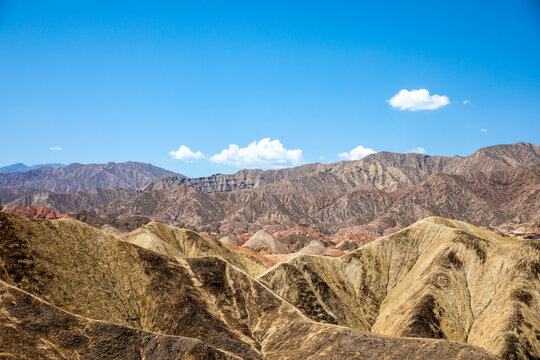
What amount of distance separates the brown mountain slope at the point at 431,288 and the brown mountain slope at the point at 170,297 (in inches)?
689

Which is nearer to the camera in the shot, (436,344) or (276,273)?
(436,344)

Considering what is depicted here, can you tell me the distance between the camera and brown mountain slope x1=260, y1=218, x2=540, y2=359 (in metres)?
76.3

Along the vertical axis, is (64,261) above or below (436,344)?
above

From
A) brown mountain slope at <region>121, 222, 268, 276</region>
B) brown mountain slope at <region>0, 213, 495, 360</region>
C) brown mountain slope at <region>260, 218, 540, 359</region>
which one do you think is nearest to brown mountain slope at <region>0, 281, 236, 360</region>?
brown mountain slope at <region>0, 213, 495, 360</region>

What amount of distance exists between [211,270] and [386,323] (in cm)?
3923

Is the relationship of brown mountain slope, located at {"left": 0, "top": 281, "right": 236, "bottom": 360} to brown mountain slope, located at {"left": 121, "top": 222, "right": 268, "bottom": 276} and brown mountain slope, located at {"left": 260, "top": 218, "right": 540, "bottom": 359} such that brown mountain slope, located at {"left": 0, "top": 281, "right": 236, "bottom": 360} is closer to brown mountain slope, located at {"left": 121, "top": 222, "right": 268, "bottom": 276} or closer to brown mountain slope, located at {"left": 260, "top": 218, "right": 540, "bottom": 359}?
brown mountain slope, located at {"left": 260, "top": 218, "right": 540, "bottom": 359}

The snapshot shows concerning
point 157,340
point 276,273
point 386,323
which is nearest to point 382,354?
point 157,340

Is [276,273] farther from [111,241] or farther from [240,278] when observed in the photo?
[111,241]

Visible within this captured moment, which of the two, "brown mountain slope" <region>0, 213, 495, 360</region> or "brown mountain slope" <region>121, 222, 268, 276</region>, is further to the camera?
"brown mountain slope" <region>121, 222, 268, 276</region>

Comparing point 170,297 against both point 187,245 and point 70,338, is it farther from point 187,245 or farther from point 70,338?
point 187,245

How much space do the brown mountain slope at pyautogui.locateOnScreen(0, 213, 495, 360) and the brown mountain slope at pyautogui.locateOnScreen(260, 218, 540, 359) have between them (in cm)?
1751

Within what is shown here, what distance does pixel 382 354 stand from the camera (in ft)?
175

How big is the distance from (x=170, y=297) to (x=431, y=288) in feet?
179

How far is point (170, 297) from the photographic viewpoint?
232 feet
